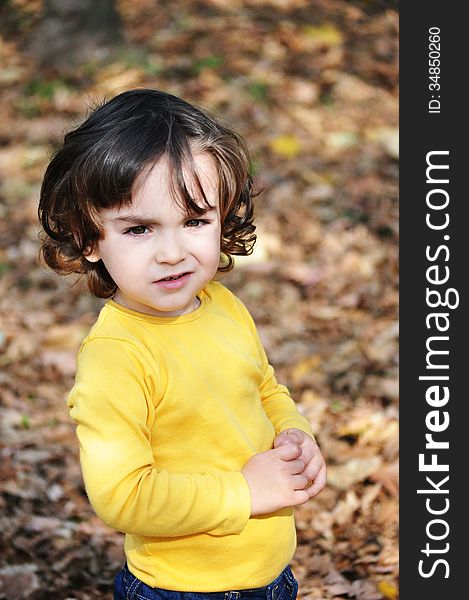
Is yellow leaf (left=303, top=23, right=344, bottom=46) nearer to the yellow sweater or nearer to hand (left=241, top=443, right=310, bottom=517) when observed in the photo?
the yellow sweater

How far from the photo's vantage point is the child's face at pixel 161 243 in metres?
1.99

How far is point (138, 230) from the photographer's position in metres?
2.03

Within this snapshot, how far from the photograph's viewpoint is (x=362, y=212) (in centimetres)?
569

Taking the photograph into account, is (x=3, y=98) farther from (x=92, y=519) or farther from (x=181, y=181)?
(x=181, y=181)

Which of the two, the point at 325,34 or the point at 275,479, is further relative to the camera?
the point at 325,34

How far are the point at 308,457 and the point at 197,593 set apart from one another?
1.34 ft

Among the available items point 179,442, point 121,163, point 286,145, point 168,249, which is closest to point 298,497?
point 179,442

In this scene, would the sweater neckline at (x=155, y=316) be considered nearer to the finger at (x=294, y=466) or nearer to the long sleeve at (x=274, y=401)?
the long sleeve at (x=274, y=401)

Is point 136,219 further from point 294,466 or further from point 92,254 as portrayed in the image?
point 294,466

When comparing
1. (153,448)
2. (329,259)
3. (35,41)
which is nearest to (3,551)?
(153,448)

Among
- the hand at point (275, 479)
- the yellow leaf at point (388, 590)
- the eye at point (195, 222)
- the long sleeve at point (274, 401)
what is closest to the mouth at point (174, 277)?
the eye at point (195, 222)

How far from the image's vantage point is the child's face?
1986 millimetres

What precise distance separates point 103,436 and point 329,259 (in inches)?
140

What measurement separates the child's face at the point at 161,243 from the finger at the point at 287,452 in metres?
0.41
